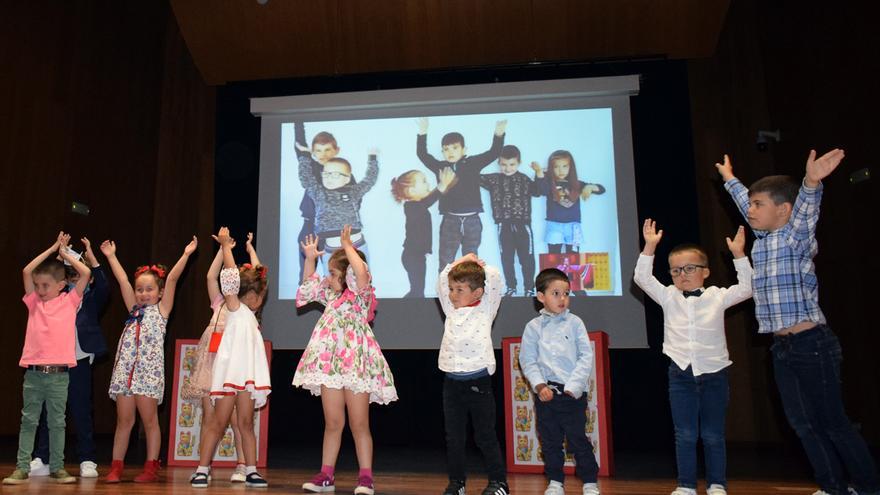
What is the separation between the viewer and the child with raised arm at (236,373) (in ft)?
11.6

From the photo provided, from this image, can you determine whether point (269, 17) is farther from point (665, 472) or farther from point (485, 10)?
point (665, 472)

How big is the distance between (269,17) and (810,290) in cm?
503

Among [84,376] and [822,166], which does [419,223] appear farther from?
[822,166]

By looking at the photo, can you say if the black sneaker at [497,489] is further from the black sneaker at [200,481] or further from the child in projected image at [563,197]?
the child in projected image at [563,197]

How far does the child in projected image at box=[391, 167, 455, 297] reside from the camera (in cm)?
551

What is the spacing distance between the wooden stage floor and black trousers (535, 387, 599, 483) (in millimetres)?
273

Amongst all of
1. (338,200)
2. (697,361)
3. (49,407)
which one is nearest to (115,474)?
(49,407)

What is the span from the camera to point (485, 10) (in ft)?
19.6

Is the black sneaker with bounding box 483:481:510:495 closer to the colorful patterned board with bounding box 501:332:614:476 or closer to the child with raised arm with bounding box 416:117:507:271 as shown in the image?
the colorful patterned board with bounding box 501:332:614:476

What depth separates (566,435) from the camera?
A: 313 centimetres

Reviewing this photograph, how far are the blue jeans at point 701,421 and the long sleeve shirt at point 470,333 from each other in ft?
2.81

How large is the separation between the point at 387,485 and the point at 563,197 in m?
2.77

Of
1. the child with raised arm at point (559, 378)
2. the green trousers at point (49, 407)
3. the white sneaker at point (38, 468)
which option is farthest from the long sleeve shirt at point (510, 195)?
the white sneaker at point (38, 468)

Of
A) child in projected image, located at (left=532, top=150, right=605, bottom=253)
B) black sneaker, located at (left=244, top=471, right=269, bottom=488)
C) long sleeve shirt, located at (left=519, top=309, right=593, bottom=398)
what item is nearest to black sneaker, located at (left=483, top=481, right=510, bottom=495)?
long sleeve shirt, located at (left=519, top=309, right=593, bottom=398)
